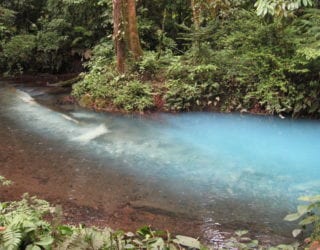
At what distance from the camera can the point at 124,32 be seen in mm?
11641

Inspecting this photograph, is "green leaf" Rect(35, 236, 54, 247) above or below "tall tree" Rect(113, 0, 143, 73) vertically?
below

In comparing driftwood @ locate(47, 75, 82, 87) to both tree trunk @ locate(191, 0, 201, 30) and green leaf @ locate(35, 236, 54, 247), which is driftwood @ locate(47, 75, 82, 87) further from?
green leaf @ locate(35, 236, 54, 247)

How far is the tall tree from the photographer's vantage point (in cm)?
1159

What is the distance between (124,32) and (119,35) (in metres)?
0.20

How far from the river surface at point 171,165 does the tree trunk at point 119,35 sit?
2.06 metres

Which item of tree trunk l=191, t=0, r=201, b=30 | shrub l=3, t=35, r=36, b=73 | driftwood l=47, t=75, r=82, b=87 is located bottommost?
driftwood l=47, t=75, r=82, b=87

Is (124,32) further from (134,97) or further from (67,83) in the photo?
(67,83)

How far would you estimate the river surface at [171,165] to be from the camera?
5.21 metres

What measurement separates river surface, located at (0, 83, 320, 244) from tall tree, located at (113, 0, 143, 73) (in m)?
2.31

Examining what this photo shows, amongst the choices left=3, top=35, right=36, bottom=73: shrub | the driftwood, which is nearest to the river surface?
the driftwood

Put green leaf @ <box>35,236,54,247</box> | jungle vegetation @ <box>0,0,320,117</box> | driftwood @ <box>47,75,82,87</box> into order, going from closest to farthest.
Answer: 1. green leaf @ <box>35,236,54,247</box>
2. jungle vegetation @ <box>0,0,320,117</box>
3. driftwood @ <box>47,75,82,87</box>

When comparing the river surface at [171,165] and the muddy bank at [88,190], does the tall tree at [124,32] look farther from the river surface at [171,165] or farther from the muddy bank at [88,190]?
the muddy bank at [88,190]

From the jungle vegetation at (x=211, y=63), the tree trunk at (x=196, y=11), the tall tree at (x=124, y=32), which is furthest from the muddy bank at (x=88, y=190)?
the tree trunk at (x=196, y=11)

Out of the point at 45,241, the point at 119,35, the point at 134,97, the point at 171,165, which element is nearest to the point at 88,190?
the point at 171,165
